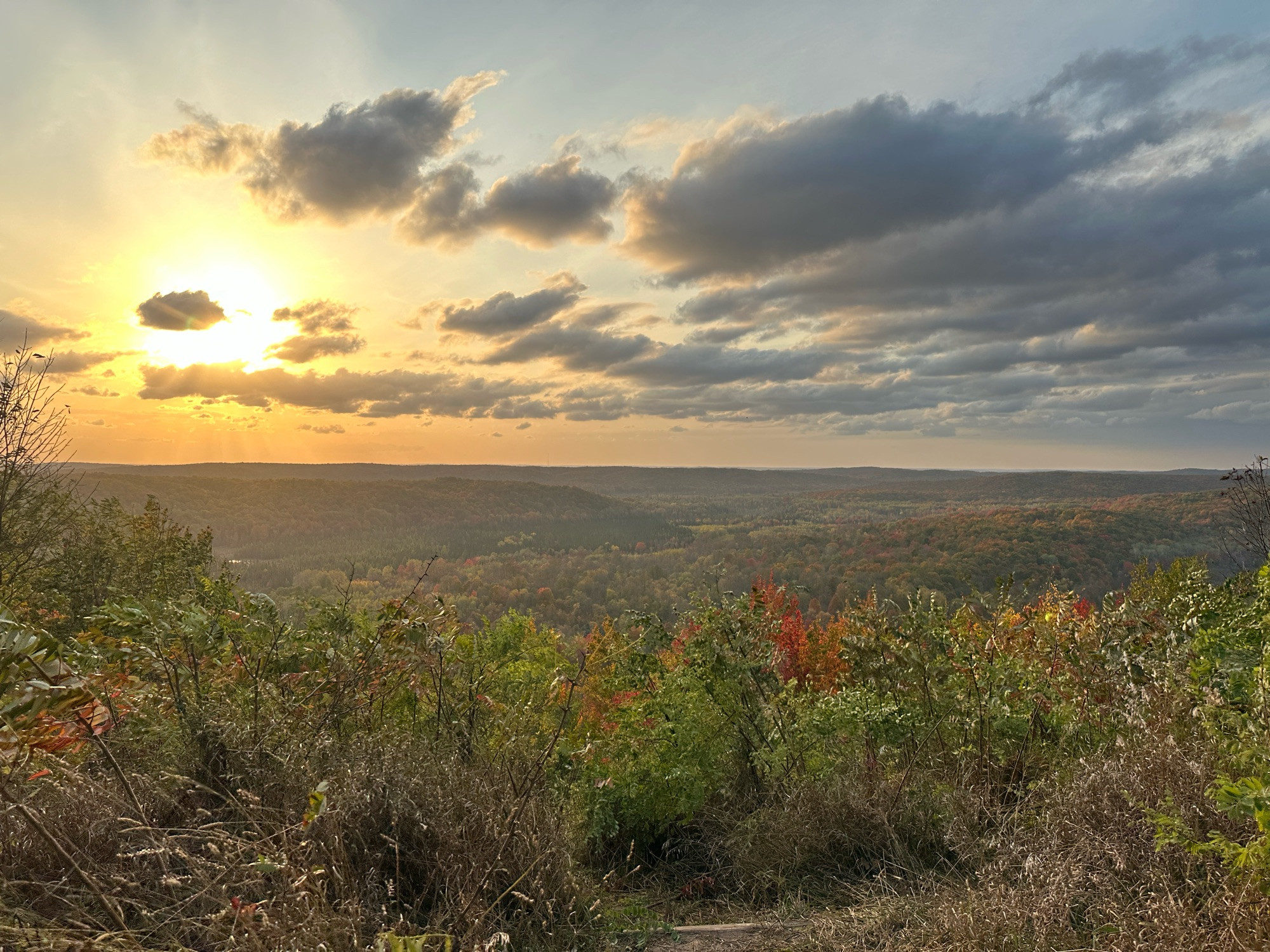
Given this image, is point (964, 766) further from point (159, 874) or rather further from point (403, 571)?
point (403, 571)

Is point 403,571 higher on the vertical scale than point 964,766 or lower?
lower

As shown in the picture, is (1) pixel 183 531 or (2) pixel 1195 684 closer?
(2) pixel 1195 684

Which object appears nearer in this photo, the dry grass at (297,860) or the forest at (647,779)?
the dry grass at (297,860)

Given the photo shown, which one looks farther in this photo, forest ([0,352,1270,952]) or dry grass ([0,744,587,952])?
forest ([0,352,1270,952])

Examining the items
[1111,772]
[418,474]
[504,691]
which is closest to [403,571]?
[504,691]

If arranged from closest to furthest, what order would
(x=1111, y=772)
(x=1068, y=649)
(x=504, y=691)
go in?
(x=1111, y=772), (x=1068, y=649), (x=504, y=691)

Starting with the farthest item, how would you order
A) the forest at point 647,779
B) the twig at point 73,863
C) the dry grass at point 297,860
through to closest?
the forest at point 647,779 < the dry grass at point 297,860 < the twig at point 73,863

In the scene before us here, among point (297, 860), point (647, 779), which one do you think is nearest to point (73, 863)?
point (297, 860)

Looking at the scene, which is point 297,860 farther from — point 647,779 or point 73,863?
point 647,779

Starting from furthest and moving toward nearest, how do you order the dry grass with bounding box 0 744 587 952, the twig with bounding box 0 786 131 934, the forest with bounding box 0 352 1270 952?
the forest with bounding box 0 352 1270 952 → the dry grass with bounding box 0 744 587 952 → the twig with bounding box 0 786 131 934

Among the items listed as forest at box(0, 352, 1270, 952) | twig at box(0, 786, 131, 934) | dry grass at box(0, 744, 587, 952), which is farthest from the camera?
forest at box(0, 352, 1270, 952)

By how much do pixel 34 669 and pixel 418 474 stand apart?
187 m

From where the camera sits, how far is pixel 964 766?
5.04m

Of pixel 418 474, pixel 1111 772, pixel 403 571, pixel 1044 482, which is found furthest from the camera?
pixel 418 474
